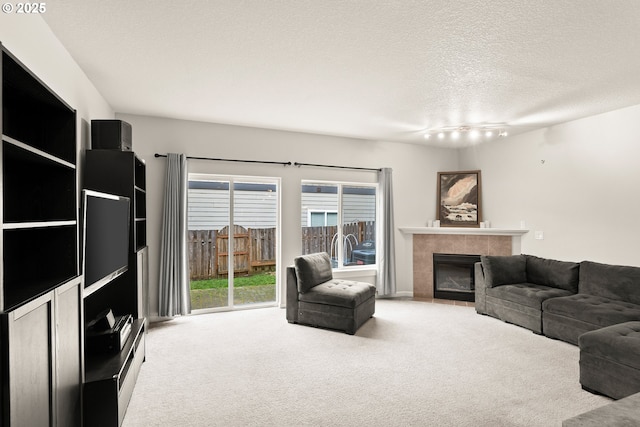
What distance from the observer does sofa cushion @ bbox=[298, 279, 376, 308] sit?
14.4 feet

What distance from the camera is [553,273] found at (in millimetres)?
4828

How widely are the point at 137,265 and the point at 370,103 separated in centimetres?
300

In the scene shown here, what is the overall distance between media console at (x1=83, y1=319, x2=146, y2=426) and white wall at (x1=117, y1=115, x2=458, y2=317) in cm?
226

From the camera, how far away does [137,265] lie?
3.52m

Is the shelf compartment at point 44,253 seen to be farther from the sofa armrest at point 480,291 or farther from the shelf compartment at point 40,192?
the sofa armrest at point 480,291

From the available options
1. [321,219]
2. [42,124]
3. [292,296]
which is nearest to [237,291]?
[292,296]

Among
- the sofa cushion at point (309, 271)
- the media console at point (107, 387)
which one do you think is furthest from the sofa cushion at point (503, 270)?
the media console at point (107, 387)

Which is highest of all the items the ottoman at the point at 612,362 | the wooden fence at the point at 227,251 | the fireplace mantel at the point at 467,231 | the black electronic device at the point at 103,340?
the fireplace mantel at the point at 467,231

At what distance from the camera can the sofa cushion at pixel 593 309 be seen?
3.59 metres

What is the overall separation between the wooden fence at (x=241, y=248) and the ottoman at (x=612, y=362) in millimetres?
3693

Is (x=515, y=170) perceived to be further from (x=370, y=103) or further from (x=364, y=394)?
(x=364, y=394)

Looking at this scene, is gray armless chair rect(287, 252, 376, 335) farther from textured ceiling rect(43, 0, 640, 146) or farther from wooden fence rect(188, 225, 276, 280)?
textured ceiling rect(43, 0, 640, 146)

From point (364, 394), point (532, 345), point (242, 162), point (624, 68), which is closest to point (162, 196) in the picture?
point (242, 162)

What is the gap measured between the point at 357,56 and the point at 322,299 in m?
2.81
